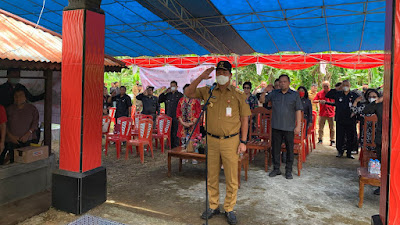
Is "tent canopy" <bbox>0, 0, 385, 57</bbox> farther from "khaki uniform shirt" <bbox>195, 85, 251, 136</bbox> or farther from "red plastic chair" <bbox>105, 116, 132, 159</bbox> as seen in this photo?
"khaki uniform shirt" <bbox>195, 85, 251, 136</bbox>

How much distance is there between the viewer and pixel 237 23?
784 cm

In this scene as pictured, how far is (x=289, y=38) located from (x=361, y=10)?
8.33ft

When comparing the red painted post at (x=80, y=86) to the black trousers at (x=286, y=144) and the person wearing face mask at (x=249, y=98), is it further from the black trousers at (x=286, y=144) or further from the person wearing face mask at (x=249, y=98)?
the person wearing face mask at (x=249, y=98)

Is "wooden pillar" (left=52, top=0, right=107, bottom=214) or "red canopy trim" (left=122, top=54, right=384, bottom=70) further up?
"red canopy trim" (left=122, top=54, right=384, bottom=70)

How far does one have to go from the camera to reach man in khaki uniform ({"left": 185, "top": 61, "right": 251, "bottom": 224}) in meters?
3.32

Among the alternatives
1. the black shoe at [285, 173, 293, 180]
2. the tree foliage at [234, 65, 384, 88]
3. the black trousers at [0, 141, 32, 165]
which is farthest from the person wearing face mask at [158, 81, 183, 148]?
the tree foliage at [234, 65, 384, 88]

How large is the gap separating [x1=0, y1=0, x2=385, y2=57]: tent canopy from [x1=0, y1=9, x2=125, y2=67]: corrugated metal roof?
2.37 metres

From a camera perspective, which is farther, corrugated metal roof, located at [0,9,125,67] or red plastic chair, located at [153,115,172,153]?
red plastic chair, located at [153,115,172,153]

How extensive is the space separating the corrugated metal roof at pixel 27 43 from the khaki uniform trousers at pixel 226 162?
2.53 metres

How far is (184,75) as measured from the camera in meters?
11.8

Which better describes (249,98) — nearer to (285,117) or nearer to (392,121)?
(285,117)

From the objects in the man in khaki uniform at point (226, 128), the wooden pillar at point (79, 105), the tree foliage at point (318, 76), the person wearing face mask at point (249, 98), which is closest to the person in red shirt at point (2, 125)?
the wooden pillar at point (79, 105)

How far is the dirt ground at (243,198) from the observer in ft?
11.8

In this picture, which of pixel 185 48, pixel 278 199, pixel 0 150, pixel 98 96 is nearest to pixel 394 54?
pixel 278 199
